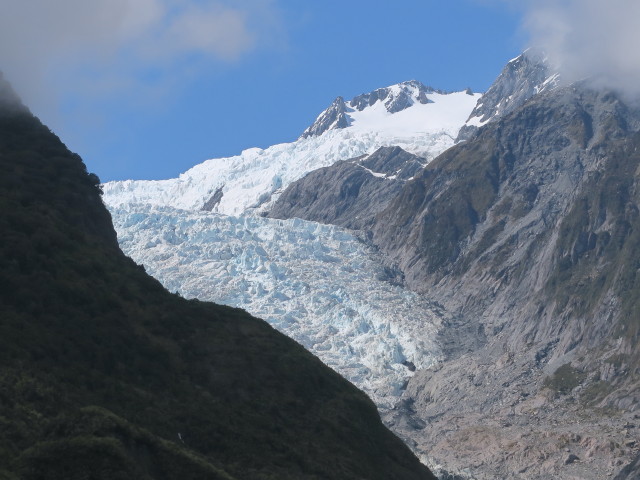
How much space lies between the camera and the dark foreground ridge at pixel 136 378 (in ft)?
163

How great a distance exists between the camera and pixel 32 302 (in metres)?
64.7

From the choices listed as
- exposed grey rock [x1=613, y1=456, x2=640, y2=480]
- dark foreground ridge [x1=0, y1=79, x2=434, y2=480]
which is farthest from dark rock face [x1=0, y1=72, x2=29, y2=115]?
exposed grey rock [x1=613, y1=456, x2=640, y2=480]

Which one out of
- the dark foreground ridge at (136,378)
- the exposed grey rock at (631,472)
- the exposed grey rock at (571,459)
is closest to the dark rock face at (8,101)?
the dark foreground ridge at (136,378)

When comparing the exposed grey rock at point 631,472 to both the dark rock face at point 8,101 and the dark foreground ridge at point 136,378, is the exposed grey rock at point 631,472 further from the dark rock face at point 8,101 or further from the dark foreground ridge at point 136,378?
the dark rock face at point 8,101

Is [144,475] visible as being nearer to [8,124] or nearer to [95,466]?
[95,466]

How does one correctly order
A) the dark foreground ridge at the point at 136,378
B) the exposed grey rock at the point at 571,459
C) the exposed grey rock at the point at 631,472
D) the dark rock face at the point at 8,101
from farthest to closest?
the exposed grey rock at the point at 571,459 → the exposed grey rock at the point at 631,472 → the dark rock face at the point at 8,101 → the dark foreground ridge at the point at 136,378

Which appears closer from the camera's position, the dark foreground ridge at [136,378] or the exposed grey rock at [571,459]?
the dark foreground ridge at [136,378]


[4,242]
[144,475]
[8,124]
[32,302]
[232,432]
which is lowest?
[144,475]

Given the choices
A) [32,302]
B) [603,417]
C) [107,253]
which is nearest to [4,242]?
[32,302]

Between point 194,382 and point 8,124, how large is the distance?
32.4 m

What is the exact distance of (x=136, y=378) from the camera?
63.8 metres

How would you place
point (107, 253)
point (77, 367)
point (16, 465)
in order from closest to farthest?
1. point (16, 465)
2. point (77, 367)
3. point (107, 253)

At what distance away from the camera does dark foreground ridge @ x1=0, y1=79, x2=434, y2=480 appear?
1955 inches

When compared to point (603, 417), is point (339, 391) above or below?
below
